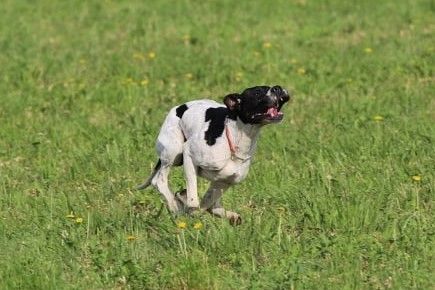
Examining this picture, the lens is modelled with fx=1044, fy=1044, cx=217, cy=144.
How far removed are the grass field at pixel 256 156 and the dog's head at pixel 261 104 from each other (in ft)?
2.13

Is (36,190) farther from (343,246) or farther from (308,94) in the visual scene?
(308,94)

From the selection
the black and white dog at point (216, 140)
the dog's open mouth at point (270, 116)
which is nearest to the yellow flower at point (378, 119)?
the black and white dog at point (216, 140)

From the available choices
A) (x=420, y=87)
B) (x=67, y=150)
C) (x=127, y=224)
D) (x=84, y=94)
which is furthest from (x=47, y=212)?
(x=420, y=87)

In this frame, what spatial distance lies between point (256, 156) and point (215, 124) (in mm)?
1944

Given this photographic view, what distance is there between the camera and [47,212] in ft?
24.0

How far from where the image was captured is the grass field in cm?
617

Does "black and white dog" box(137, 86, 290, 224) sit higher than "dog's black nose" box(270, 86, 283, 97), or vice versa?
"dog's black nose" box(270, 86, 283, 97)

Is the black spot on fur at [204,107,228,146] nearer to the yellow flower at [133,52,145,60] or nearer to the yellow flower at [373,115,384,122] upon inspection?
the yellow flower at [373,115,384,122]

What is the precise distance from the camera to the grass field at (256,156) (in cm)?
617

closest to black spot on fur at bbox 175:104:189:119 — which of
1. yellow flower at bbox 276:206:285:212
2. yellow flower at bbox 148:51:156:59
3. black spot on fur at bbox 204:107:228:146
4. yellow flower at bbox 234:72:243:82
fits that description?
black spot on fur at bbox 204:107:228:146

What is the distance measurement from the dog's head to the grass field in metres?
0.65

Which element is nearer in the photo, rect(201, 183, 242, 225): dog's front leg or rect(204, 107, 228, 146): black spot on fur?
rect(204, 107, 228, 146): black spot on fur

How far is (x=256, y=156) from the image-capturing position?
8898 millimetres

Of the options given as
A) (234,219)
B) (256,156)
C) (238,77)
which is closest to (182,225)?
(234,219)
